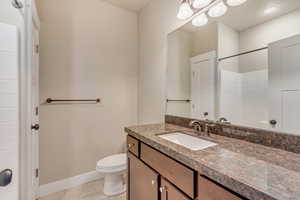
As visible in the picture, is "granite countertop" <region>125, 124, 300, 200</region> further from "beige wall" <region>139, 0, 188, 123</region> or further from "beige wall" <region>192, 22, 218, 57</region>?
"beige wall" <region>139, 0, 188, 123</region>

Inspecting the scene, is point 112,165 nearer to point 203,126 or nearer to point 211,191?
point 203,126

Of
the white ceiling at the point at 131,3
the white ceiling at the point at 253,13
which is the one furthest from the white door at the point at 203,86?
the white ceiling at the point at 131,3

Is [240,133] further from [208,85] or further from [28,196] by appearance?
[28,196]

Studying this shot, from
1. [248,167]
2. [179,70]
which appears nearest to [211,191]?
[248,167]

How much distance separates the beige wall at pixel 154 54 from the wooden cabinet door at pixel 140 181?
2.63 feet

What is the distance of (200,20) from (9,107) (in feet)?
5.88

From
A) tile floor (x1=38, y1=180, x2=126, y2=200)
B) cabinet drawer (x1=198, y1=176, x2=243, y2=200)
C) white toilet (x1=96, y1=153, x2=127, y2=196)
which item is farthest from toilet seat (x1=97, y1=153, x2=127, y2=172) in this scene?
cabinet drawer (x1=198, y1=176, x2=243, y2=200)

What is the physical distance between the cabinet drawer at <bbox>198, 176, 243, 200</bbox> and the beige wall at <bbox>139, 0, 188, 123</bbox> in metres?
1.30

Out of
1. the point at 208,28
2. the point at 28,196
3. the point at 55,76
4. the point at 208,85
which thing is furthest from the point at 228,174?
the point at 55,76

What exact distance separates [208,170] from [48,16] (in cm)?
231

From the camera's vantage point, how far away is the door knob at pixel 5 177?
1.03 metres

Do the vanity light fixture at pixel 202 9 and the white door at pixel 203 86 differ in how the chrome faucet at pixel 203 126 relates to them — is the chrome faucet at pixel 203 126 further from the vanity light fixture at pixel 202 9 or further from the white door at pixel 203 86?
the vanity light fixture at pixel 202 9

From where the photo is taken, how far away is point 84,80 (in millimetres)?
2090

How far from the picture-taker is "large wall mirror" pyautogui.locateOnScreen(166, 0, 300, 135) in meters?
→ 0.95
